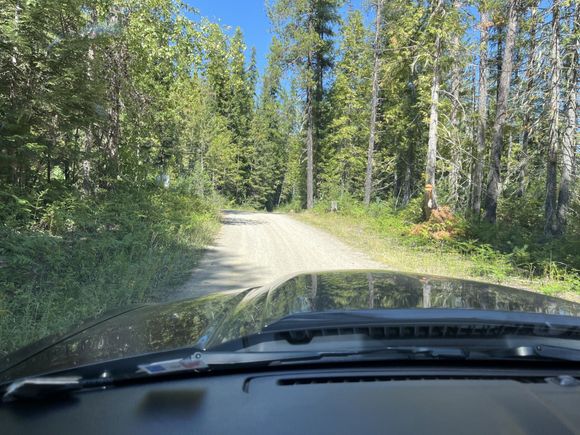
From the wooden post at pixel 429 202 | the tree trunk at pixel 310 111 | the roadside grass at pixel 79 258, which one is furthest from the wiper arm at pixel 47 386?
the tree trunk at pixel 310 111

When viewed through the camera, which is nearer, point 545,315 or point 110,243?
point 545,315

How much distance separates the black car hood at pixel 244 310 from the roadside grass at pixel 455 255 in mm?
6243

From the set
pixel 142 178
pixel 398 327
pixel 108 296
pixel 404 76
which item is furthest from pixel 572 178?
pixel 398 327

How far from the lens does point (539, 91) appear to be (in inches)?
557

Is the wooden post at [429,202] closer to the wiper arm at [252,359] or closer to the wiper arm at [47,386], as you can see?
the wiper arm at [252,359]

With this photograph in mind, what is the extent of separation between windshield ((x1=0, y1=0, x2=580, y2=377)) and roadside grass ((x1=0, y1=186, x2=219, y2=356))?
A: 0.04m

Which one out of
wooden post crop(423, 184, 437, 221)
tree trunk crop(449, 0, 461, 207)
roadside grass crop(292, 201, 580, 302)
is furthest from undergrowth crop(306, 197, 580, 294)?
tree trunk crop(449, 0, 461, 207)

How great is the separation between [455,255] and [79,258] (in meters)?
8.91

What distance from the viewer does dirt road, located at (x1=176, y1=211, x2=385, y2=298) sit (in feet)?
27.7

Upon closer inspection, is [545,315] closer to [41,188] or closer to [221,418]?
[221,418]

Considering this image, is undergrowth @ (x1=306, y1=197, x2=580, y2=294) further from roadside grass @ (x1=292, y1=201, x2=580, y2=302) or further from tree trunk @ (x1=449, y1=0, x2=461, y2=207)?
tree trunk @ (x1=449, y1=0, x2=461, y2=207)

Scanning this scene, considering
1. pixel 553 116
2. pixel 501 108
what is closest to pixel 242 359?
pixel 553 116

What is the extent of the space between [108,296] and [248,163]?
50.3 metres

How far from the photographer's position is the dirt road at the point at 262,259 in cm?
845
